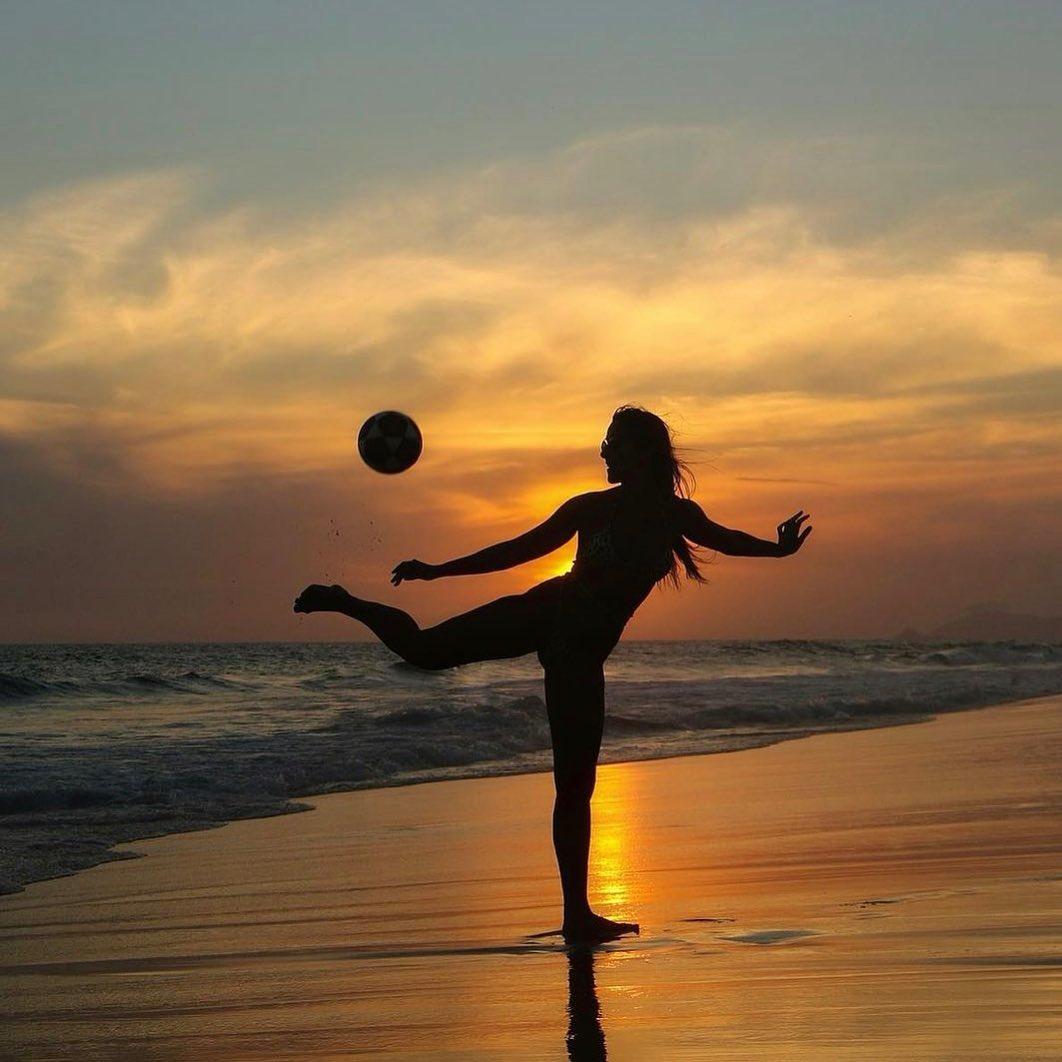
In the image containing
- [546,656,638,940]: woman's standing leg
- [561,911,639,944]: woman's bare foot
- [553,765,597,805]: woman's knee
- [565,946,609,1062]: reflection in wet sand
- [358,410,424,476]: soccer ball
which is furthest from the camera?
[358,410,424,476]: soccer ball

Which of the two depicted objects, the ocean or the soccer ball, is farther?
the ocean

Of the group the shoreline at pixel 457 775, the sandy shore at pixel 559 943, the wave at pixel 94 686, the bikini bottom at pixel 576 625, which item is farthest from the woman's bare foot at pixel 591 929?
the wave at pixel 94 686

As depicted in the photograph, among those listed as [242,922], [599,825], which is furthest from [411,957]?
[599,825]

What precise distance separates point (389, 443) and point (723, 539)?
121 inches

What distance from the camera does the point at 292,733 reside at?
21.9 meters

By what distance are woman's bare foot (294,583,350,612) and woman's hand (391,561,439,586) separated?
0.36m

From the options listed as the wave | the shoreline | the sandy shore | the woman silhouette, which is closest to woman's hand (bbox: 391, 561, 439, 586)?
the woman silhouette

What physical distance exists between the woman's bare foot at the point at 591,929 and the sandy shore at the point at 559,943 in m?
0.11

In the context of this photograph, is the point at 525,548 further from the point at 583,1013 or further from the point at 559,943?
the point at 583,1013

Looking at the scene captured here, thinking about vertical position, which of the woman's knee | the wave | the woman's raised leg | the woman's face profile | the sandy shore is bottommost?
the wave

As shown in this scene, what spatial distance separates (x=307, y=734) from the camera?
2153 cm

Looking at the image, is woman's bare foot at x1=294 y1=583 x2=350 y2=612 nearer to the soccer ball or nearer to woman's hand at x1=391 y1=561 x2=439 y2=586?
woman's hand at x1=391 y1=561 x2=439 y2=586

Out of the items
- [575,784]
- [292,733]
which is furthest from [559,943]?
[292,733]

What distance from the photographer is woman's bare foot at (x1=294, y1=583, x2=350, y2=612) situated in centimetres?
662
